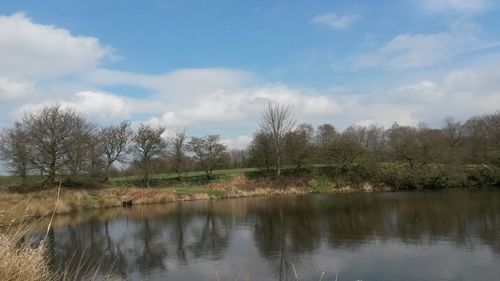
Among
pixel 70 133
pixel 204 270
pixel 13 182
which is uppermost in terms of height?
pixel 70 133

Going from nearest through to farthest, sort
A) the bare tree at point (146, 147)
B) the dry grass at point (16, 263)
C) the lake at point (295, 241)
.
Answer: the dry grass at point (16, 263)
the lake at point (295, 241)
the bare tree at point (146, 147)

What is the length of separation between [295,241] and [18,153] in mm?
31090

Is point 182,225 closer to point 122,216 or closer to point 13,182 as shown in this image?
point 122,216

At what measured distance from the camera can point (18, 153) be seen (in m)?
41.1

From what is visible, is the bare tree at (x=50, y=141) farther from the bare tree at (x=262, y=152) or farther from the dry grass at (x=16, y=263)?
the dry grass at (x=16, y=263)

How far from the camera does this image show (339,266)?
14.7 metres

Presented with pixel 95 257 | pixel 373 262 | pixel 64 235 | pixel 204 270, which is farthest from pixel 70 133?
pixel 373 262

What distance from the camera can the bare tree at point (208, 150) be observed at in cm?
5450

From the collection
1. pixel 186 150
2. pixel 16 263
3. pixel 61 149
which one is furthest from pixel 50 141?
pixel 16 263

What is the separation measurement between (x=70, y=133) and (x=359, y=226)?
2988cm

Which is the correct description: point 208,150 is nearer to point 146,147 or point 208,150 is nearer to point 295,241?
point 146,147

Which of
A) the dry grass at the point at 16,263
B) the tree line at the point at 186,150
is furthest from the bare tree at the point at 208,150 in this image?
the dry grass at the point at 16,263

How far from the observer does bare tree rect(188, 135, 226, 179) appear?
5450cm

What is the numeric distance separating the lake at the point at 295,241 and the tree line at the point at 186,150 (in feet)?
38.0
